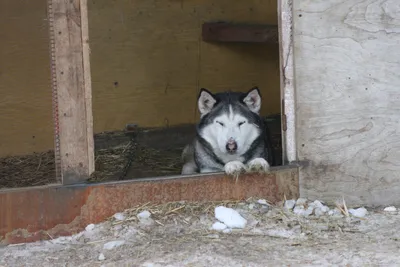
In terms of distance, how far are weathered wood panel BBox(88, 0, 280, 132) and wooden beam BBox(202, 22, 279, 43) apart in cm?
16

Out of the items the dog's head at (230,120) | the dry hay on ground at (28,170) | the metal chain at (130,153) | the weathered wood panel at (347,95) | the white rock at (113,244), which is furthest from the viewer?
the metal chain at (130,153)

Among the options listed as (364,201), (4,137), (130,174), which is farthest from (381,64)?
(4,137)

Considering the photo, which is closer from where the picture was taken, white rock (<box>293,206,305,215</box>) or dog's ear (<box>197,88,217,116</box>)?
white rock (<box>293,206,305,215</box>)

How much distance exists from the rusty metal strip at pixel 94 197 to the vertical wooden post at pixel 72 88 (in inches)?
5.9

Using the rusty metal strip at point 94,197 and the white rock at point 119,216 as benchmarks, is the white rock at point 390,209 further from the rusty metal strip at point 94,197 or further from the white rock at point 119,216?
the white rock at point 119,216

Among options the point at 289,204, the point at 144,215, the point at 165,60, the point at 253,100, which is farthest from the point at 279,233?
the point at 165,60

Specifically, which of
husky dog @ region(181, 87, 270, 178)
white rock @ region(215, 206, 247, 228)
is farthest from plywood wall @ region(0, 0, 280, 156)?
white rock @ region(215, 206, 247, 228)

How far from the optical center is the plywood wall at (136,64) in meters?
6.34

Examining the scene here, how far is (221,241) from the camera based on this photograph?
4.09 meters

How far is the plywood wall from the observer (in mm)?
6340

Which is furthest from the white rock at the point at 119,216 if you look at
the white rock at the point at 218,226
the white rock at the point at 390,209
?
the white rock at the point at 390,209

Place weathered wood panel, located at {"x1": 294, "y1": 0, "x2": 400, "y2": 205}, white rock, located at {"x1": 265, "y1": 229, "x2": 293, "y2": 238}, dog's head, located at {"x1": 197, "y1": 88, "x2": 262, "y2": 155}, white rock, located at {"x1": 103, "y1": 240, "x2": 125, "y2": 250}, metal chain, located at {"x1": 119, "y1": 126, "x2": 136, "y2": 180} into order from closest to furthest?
white rock, located at {"x1": 103, "y1": 240, "x2": 125, "y2": 250}
white rock, located at {"x1": 265, "y1": 229, "x2": 293, "y2": 238}
weathered wood panel, located at {"x1": 294, "y1": 0, "x2": 400, "y2": 205}
dog's head, located at {"x1": 197, "y1": 88, "x2": 262, "y2": 155}
metal chain, located at {"x1": 119, "y1": 126, "x2": 136, "y2": 180}

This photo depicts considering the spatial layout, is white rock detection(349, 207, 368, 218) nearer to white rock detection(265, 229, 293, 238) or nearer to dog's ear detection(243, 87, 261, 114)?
white rock detection(265, 229, 293, 238)

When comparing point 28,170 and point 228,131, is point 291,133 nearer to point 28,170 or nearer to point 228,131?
point 228,131
